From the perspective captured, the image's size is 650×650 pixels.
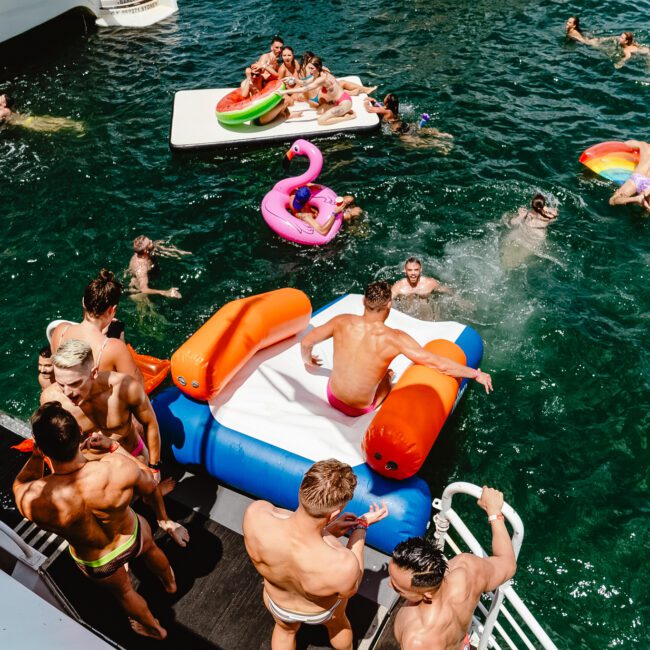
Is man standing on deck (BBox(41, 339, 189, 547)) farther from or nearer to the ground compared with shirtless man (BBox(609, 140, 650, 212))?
farther from the ground

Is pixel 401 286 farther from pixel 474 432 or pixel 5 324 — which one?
pixel 5 324

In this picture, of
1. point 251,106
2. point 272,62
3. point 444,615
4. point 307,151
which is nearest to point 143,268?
point 307,151

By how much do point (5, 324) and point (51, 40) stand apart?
1158cm

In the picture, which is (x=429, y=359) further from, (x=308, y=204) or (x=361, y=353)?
(x=308, y=204)

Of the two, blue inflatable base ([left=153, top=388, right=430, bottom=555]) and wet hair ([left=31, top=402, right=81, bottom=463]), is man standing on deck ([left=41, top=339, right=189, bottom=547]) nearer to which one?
wet hair ([left=31, top=402, right=81, bottom=463])

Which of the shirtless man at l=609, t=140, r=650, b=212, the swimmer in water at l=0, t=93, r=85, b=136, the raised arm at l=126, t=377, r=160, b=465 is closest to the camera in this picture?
the raised arm at l=126, t=377, r=160, b=465

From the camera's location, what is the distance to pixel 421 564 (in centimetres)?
Result: 291

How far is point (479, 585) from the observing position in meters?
3.12

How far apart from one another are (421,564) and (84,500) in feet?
6.12

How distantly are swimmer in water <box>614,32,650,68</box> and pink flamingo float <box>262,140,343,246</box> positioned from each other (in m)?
8.32

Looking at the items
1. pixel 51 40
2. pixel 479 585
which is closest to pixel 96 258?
pixel 479 585

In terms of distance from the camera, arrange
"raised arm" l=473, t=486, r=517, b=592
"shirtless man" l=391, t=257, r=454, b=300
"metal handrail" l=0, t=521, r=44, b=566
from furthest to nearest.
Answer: "shirtless man" l=391, t=257, r=454, b=300 → "metal handrail" l=0, t=521, r=44, b=566 → "raised arm" l=473, t=486, r=517, b=592

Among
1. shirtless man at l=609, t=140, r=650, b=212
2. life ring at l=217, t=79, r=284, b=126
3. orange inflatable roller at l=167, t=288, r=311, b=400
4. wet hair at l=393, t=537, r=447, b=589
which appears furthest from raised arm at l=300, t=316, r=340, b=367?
life ring at l=217, t=79, r=284, b=126

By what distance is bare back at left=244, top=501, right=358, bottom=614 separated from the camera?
3.07 metres
